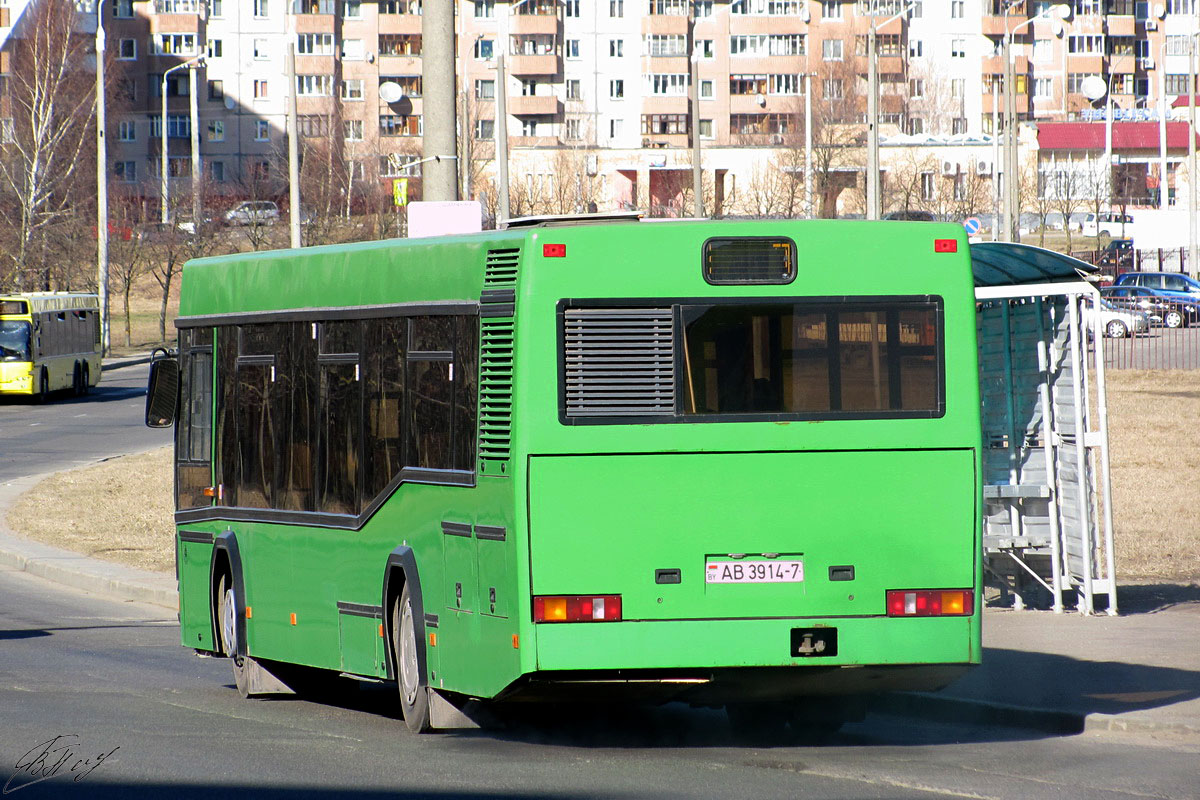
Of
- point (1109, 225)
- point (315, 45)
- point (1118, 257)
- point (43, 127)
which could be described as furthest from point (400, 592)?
point (315, 45)

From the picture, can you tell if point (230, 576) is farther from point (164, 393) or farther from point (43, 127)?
point (43, 127)

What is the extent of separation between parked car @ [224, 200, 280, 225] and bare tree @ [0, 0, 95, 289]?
695 cm

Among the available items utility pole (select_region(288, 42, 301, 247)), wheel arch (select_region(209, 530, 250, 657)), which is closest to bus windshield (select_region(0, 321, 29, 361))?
utility pole (select_region(288, 42, 301, 247))

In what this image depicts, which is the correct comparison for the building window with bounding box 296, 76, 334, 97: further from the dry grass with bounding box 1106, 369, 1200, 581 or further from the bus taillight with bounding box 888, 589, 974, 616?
the bus taillight with bounding box 888, 589, 974, 616

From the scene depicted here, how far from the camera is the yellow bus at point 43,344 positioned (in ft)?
165

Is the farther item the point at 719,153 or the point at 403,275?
the point at 719,153

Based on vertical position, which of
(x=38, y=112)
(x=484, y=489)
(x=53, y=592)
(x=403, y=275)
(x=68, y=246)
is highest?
(x=38, y=112)

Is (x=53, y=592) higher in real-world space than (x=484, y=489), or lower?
lower

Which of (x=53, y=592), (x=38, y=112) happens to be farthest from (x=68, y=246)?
(x=53, y=592)

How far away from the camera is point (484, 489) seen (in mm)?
8984

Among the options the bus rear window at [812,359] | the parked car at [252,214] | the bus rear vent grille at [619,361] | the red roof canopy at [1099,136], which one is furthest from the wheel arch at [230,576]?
the red roof canopy at [1099,136]

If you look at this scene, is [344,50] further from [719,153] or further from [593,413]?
[593,413]

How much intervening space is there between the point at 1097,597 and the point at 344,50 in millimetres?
115440

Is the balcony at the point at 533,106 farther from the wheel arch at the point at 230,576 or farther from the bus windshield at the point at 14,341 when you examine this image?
the wheel arch at the point at 230,576
